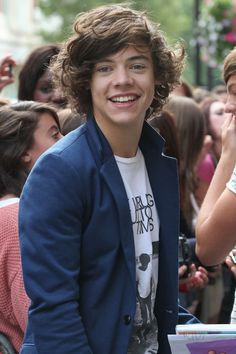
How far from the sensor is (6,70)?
581cm

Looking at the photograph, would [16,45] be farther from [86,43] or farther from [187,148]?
[86,43]

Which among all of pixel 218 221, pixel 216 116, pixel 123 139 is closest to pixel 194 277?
pixel 218 221

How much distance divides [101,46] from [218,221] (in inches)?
29.8

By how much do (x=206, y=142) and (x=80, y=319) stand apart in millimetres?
4360

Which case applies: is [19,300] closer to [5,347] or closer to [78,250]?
[5,347]

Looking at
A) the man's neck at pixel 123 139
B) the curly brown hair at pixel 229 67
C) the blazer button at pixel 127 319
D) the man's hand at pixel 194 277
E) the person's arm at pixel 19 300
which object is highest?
the curly brown hair at pixel 229 67

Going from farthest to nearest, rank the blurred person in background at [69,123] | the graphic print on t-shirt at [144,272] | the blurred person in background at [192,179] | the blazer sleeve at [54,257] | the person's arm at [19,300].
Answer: the blurred person in background at [192,179], the blurred person in background at [69,123], the person's arm at [19,300], the graphic print on t-shirt at [144,272], the blazer sleeve at [54,257]

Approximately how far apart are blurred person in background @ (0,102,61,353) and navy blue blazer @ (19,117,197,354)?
548 millimetres

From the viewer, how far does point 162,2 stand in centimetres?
3597

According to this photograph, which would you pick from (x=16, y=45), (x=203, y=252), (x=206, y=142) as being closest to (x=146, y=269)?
(x=203, y=252)

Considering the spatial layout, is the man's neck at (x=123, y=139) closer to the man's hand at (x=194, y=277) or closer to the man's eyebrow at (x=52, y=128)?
the man's eyebrow at (x=52, y=128)

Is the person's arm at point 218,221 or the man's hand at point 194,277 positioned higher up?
the person's arm at point 218,221

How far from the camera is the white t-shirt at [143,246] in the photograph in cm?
287

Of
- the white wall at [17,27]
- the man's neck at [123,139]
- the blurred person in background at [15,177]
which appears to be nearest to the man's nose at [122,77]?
the man's neck at [123,139]
